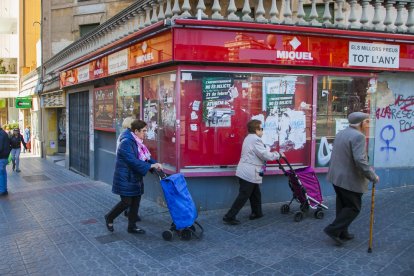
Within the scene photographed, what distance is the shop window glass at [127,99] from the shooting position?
327 inches

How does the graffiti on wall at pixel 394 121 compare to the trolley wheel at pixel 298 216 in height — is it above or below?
above

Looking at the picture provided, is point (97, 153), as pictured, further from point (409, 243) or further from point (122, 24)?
point (409, 243)

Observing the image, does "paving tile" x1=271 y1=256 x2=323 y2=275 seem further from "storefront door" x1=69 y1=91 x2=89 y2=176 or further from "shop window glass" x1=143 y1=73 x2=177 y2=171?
"storefront door" x1=69 y1=91 x2=89 y2=176

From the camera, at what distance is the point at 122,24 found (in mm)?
8586

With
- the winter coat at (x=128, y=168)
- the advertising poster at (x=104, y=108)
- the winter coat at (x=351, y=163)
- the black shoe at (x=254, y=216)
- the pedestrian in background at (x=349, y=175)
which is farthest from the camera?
the advertising poster at (x=104, y=108)

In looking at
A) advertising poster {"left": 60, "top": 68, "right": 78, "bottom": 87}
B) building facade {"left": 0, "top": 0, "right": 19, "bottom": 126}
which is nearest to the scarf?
advertising poster {"left": 60, "top": 68, "right": 78, "bottom": 87}

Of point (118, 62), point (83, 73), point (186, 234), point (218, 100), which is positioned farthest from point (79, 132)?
point (186, 234)

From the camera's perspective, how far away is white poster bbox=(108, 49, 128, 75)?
8012 mm

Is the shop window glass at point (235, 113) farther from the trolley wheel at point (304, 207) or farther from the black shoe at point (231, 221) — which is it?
the trolley wheel at point (304, 207)

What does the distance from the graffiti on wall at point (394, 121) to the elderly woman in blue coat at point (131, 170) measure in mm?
4967

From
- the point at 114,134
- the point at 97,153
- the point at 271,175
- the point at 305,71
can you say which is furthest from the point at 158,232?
the point at 97,153

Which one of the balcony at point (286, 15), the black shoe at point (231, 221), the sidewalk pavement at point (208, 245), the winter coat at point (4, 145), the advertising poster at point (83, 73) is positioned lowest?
the sidewalk pavement at point (208, 245)

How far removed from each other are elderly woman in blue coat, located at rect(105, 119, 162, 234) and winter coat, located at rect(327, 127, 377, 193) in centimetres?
239

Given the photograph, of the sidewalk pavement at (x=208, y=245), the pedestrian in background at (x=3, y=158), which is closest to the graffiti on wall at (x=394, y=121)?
the sidewalk pavement at (x=208, y=245)
